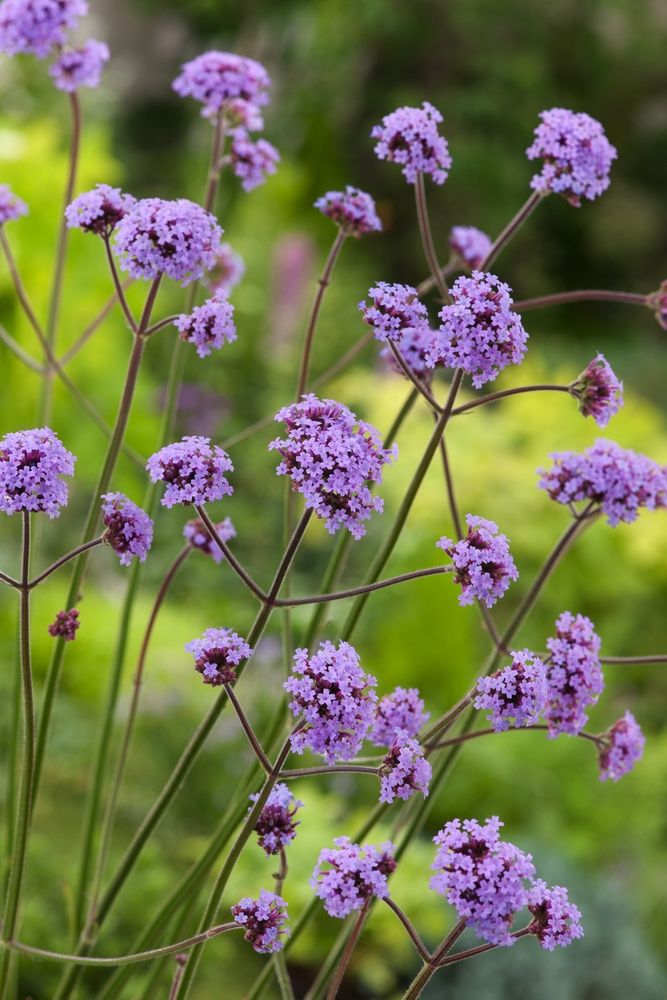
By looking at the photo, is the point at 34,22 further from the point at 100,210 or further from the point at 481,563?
the point at 481,563

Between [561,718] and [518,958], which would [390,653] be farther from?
[561,718]

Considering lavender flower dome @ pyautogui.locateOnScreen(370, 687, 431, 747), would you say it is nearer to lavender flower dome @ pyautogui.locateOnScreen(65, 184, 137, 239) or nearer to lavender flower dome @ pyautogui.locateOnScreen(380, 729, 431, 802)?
lavender flower dome @ pyautogui.locateOnScreen(380, 729, 431, 802)

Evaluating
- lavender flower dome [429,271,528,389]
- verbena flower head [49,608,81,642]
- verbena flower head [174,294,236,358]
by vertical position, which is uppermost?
verbena flower head [174,294,236,358]

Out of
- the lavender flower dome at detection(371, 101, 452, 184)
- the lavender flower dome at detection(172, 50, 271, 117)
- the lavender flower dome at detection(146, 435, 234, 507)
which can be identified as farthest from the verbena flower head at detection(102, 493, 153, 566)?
the lavender flower dome at detection(172, 50, 271, 117)

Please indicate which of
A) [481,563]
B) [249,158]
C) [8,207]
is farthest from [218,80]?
[481,563]

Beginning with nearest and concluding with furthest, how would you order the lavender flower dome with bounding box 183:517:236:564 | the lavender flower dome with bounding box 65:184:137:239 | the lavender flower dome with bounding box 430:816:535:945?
1. the lavender flower dome with bounding box 430:816:535:945
2. the lavender flower dome with bounding box 65:184:137:239
3. the lavender flower dome with bounding box 183:517:236:564

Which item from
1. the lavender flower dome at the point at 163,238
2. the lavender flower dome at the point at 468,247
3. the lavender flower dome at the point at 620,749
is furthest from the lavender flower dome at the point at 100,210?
the lavender flower dome at the point at 620,749

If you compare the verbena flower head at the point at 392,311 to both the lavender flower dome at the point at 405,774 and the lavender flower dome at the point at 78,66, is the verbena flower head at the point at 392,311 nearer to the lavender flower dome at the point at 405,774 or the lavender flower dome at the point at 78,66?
the lavender flower dome at the point at 405,774
